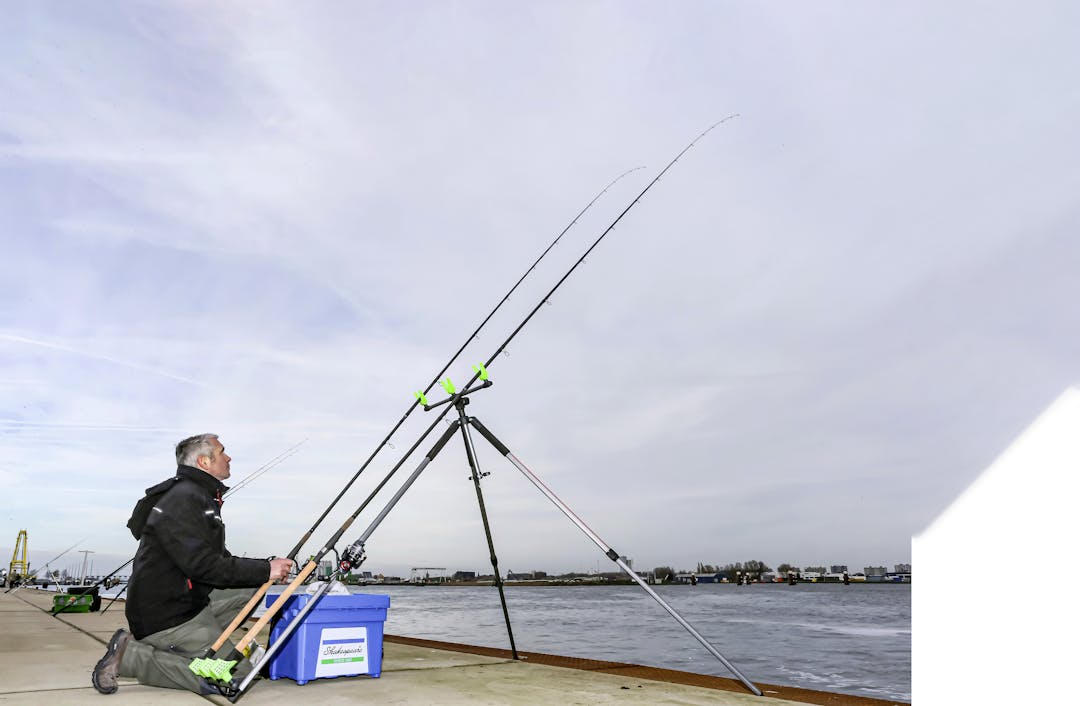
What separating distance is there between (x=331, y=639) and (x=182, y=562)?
39.6 inches

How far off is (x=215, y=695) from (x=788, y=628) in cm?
3811

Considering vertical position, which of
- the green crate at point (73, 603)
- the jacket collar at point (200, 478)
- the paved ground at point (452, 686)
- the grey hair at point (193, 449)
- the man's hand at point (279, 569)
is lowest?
the green crate at point (73, 603)

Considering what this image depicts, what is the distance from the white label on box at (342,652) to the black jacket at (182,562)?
0.63 metres

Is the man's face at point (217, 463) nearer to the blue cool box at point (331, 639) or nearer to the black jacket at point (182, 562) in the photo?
the black jacket at point (182, 562)

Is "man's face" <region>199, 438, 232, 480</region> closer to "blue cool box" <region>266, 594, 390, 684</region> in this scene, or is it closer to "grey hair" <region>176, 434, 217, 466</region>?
"grey hair" <region>176, 434, 217, 466</region>

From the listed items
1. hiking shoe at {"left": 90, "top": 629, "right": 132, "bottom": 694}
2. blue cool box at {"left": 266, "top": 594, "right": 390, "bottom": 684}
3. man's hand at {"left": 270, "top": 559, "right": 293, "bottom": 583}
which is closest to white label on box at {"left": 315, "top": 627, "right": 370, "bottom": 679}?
blue cool box at {"left": 266, "top": 594, "right": 390, "bottom": 684}

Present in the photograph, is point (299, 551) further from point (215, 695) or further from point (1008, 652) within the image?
point (1008, 652)

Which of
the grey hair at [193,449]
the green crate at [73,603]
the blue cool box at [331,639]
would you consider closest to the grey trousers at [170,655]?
the blue cool box at [331,639]

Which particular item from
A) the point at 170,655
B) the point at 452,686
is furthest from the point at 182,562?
the point at 452,686

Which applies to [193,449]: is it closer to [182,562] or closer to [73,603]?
[182,562]

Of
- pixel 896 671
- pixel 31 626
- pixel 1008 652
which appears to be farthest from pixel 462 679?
pixel 896 671

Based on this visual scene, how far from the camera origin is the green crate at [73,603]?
11711 millimetres

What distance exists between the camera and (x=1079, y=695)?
7.88 feet

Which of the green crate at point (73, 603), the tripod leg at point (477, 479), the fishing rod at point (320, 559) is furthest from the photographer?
the green crate at point (73, 603)
